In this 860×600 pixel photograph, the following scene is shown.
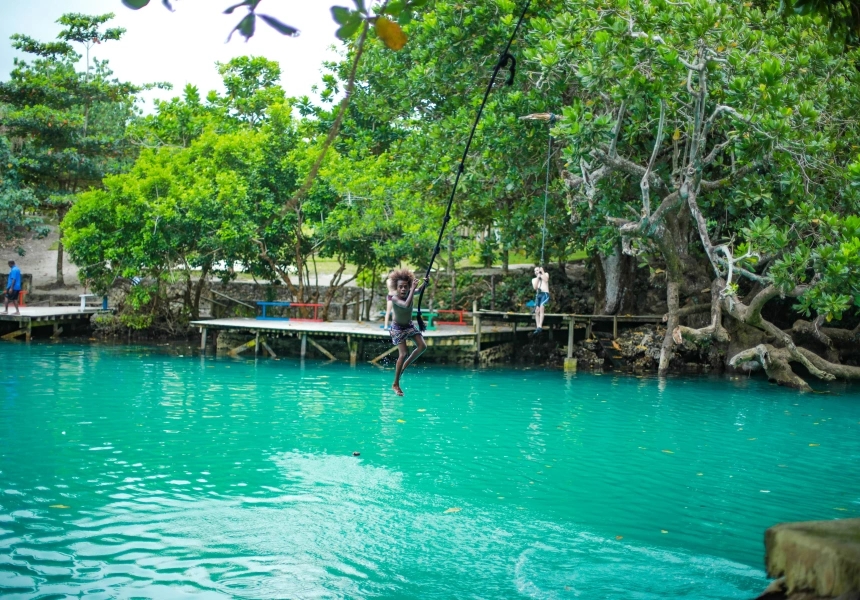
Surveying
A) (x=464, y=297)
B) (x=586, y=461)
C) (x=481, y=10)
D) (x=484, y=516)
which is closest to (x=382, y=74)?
(x=481, y=10)

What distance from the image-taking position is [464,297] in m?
28.4

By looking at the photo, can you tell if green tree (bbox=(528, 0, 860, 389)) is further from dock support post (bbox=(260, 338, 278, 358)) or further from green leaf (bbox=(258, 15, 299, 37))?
green leaf (bbox=(258, 15, 299, 37))

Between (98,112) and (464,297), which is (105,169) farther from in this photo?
(464,297)

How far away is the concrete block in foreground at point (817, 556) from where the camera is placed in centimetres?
348

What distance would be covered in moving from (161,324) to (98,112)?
29.1 feet

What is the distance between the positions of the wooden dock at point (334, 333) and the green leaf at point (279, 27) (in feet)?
62.6

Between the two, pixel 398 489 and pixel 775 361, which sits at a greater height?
pixel 775 361

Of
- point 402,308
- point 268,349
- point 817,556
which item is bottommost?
point 268,349

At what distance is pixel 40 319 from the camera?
26156 millimetres

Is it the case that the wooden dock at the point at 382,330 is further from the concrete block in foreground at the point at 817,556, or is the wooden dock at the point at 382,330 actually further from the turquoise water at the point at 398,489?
the concrete block in foreground at the point at 817,556

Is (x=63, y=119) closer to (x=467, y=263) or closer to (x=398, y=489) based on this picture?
(x=467, y=263)

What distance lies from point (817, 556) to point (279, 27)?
292 cm

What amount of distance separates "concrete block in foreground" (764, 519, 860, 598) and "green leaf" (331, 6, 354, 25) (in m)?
2.79

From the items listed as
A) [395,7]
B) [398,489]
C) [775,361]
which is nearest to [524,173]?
[775,361]
